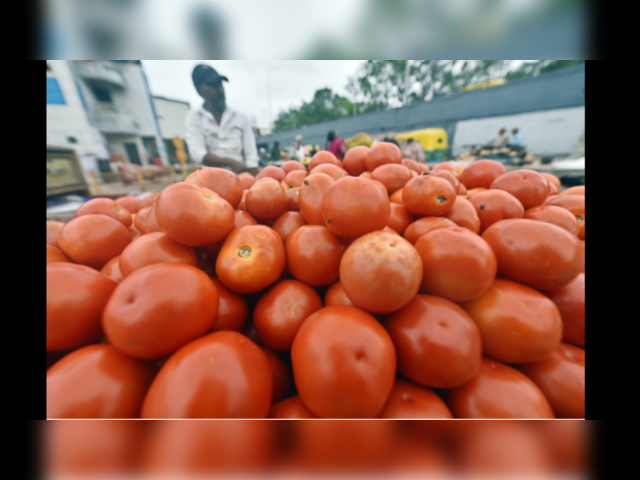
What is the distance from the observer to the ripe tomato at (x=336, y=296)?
108 cm

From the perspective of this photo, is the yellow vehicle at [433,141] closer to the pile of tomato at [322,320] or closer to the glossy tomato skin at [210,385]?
the pile of tomato at [322,320]

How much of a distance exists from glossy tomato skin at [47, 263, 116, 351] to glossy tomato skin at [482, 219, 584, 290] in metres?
1.66

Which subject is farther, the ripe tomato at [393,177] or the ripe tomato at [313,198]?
the ripe tomato at [393,177]

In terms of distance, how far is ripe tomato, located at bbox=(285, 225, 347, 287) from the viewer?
115cm

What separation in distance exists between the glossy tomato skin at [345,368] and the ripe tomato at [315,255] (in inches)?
13.0

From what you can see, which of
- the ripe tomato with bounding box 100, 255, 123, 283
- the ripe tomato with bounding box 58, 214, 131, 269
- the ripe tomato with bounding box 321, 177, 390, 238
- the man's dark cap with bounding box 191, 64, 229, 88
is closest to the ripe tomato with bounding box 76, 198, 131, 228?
the ripe tomato with bounding box 58, 214, 131, 269

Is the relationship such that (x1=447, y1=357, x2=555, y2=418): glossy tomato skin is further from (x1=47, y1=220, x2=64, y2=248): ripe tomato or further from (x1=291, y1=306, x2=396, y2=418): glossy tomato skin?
(x1=47, y1=220, x2=64, y2=248): ripe tomato

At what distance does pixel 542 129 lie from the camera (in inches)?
396

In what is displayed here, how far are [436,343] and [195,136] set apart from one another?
445 cm

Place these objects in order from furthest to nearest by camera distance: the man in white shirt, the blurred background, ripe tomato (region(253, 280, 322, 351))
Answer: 1. the man in white shirt
2. ripe tomato (region(253, 280, 322, 351))
3. the blurred background

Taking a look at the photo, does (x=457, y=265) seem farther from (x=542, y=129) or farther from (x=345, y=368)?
(x=542, y=129)

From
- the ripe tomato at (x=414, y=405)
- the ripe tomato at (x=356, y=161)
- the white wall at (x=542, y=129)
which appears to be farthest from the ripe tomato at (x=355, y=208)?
the white wall at (x=542, y=129)

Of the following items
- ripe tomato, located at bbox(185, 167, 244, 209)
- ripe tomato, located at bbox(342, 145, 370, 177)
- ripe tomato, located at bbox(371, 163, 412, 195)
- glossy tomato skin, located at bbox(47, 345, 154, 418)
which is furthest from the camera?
ripe tomato, located at bbox(342, 145, 370, 177)
